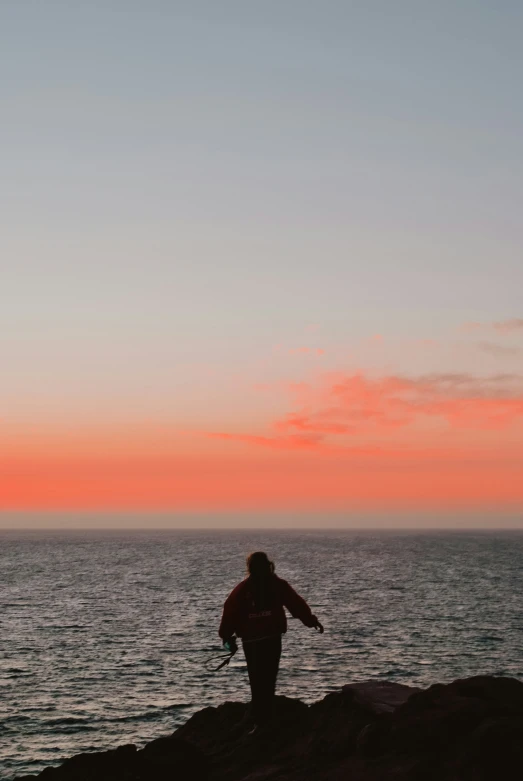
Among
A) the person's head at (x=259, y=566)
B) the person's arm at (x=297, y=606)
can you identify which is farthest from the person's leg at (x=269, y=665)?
the person's head at (x=259, y=566)

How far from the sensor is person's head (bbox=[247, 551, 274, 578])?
11.3m

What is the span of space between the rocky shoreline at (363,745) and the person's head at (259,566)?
2.51 meters

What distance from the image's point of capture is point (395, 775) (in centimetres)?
924

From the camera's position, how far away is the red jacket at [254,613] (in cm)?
1145

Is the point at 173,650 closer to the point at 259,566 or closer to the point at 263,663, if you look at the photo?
the point at 263,663

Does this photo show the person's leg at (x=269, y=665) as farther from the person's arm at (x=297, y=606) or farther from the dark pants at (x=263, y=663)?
the person's arm at (x=297, y=606)

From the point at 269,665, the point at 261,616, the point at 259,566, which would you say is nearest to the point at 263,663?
the point at 269,665

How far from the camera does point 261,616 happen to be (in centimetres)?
1152

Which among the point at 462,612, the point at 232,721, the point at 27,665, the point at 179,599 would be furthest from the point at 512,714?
the point at 179,599

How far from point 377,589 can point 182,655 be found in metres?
44.2

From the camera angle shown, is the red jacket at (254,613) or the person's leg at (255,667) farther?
the person's leg at (255,667)

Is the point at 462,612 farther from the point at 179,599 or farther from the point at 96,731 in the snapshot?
the point at 96,731

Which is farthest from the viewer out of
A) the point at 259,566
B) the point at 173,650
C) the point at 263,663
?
the point at 173,650

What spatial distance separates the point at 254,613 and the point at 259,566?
0.83m
